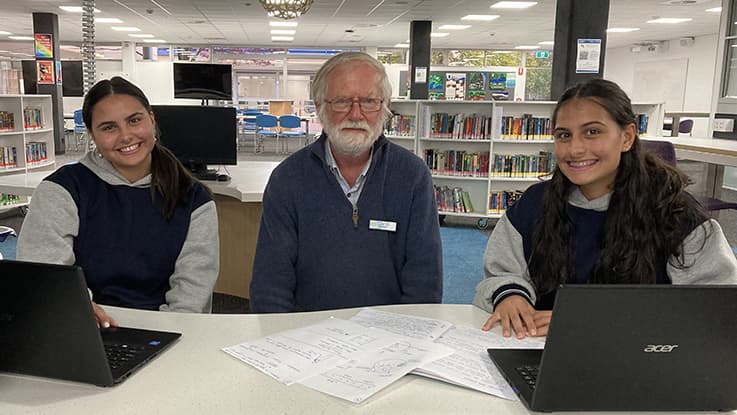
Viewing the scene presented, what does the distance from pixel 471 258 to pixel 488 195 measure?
134 centimetres

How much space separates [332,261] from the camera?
1.84m

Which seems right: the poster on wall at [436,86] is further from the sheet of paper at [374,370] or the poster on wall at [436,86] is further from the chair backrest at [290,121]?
the sheet of paper at [374,370]

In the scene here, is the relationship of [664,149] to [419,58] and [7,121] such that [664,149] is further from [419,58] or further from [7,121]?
[419,58]

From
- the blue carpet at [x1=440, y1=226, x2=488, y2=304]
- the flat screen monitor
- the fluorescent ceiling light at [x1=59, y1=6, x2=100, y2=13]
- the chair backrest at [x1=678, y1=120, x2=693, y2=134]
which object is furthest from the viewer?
the chair backrest at [x1=678, y1=120, x2=693, y2=134]

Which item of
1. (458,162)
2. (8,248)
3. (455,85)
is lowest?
(8,248)

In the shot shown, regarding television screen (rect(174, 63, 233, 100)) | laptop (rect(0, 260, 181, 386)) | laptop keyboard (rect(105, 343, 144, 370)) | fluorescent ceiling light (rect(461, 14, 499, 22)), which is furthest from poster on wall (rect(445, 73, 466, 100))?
laptop (rect(0, 260, 181, 386))

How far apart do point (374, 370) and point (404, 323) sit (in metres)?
0.27

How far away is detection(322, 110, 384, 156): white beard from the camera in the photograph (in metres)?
1.83

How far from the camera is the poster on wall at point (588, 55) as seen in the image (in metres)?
5.47

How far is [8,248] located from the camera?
196 inches

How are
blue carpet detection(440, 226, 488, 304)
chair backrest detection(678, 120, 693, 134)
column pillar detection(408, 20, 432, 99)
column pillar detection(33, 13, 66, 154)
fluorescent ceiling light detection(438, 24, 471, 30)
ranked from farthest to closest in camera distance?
chair backrest detection(678, 120, 693, 134), fluorescent ceiling light detection(438, 24, 471, 30), column pillar detection(408, 20, 432, 99), column pillar detection(33, 13, 66, 154), blue carpet detection(440, 226, 488, 304)

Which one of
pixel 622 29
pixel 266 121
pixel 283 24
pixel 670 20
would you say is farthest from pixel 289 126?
pixel 670 20

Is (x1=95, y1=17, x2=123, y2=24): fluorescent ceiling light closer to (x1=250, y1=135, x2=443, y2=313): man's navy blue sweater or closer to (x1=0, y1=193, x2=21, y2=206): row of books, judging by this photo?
(x1=0, y1=193, x2=21, y2=206): row of books

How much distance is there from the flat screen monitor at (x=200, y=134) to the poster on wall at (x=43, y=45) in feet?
29.0
